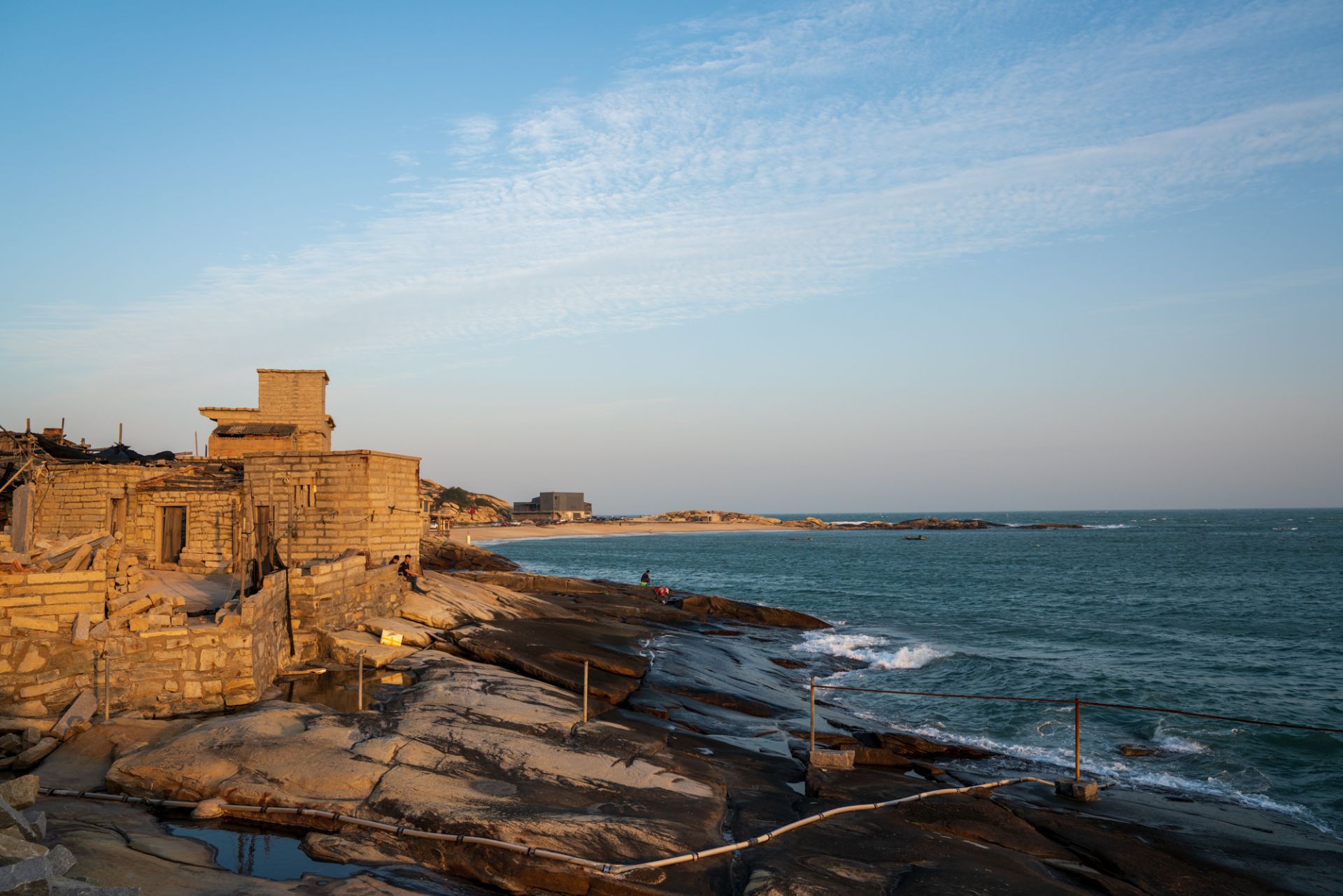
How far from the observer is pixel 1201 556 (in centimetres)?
8081

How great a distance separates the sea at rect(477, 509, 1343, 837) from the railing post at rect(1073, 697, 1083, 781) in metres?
0.27

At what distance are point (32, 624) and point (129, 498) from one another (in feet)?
41.1

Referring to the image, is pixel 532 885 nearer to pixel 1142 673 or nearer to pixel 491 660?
pixel 491 660

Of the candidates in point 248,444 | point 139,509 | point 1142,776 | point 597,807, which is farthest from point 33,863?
point 248,444

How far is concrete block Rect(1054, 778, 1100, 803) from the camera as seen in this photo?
1377 centimetres

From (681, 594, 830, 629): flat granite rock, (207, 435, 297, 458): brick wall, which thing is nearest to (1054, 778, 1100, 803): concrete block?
(681, 594, 830, 629): flat granite rock

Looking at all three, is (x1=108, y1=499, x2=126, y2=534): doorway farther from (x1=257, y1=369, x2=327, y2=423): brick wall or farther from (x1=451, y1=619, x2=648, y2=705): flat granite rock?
(x1=451, y1=619, x2=648, y2=705): flat granite rock

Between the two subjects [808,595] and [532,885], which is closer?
[532,885]

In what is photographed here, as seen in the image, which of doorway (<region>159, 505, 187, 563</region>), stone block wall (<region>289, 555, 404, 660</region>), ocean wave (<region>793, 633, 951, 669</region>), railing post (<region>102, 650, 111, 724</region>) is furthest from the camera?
ocean wave (<region>793, 633, 951, 669</region>)

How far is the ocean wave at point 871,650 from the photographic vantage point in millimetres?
29359

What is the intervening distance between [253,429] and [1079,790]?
29.4 m

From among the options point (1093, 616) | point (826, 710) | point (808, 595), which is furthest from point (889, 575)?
point (826, 710)

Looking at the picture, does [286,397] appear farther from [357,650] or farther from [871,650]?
[871,650]

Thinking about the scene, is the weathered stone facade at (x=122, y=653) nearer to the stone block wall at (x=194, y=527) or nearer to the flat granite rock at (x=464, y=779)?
the flat granite rock at (x=464, y=779)
